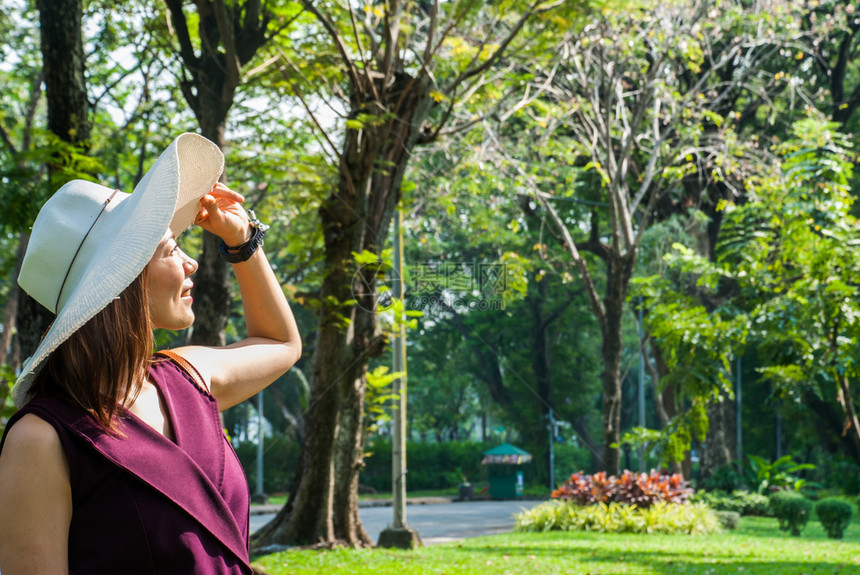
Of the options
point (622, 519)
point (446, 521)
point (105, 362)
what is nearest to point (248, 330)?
point (105, 362)

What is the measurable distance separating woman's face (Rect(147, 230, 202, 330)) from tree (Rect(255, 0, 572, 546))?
6686mm

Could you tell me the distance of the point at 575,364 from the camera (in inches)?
1442

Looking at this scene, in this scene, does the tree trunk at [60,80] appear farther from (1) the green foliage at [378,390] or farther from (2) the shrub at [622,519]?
(2) the shrub at [622,519]

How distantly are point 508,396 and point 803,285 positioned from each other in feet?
96.8

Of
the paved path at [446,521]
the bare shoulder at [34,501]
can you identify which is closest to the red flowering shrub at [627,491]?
the paved path at [446,521]

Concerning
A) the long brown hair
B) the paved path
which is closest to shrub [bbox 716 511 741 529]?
the paved path

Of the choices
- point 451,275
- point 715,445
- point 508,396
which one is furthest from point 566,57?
point 508,396

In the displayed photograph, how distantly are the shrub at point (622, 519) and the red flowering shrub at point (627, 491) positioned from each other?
152 mm

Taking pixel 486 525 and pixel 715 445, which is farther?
pixel 715 445

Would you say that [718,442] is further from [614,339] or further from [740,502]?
[614,339]

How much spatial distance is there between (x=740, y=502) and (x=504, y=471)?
14472 millimetres

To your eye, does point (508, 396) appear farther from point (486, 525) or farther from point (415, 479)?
point (486, 525)

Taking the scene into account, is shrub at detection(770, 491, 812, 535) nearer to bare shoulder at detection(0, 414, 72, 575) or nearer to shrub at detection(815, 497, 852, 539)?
shrub at detection(815, 497, 852, 539)

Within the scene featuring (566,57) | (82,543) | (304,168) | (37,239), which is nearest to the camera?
(82,543)
